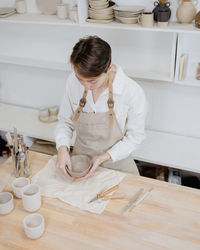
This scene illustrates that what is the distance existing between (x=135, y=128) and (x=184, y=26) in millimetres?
876

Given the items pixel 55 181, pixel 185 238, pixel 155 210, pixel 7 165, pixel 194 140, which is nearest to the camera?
pixel 185 238

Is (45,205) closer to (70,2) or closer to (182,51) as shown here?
(182,51)

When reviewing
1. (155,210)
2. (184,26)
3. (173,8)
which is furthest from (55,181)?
(173,8)

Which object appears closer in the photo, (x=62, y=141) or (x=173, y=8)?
(x=62, y=141)

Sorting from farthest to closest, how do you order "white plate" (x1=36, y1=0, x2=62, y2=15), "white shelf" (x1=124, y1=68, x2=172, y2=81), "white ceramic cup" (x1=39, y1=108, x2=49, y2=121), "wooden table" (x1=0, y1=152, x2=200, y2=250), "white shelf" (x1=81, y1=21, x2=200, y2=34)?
"white ceramic cup" (x1=39, y1=108, x2=49, y2=121)
"white plate" (x1=36, y1=0, x2=62, y2=15)
"white shelf" (x1=124, y1=68, x2=172, y2=81)
"white shelf" (x1=81, y1=21, x2=200, y2=34)
"wooden table" (x1=0, y1=152, x2=200, y2=250)

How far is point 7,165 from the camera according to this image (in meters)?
1.77

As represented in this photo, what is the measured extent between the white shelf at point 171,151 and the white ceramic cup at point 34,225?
1234mm

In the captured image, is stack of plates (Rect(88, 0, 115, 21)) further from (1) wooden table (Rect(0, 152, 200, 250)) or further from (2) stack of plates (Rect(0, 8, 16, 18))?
(1) wooden table (Rect(0, 152, 200, 250))

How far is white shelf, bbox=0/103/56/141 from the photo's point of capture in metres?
2.80

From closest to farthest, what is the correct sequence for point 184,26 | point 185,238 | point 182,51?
point 185,238
point 184,26
point 182,51

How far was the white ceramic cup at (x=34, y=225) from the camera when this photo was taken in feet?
4.16

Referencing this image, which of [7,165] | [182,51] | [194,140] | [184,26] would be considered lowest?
[194,140]

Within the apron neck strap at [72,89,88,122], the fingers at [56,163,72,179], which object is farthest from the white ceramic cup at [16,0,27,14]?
the fingers at [56,163,72,179]

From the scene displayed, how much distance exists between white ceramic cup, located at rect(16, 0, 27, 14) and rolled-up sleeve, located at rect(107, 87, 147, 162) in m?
1.49
